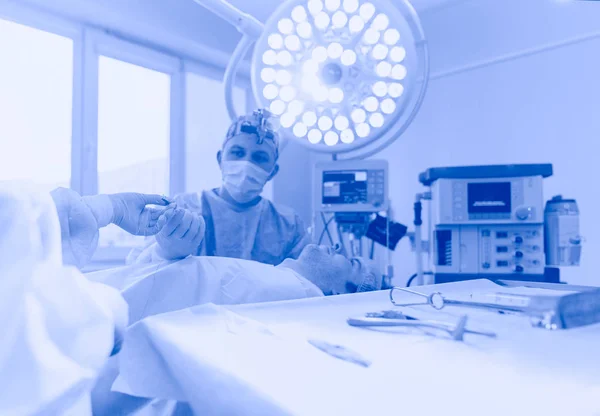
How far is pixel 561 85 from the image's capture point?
1.80 meters

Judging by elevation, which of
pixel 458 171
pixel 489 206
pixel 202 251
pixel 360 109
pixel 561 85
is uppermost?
pixel 561 85

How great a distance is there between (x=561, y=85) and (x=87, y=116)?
191cm

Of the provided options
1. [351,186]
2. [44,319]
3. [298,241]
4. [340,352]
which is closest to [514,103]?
[351,186]

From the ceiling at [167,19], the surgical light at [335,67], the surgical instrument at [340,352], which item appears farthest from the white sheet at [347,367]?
the ceiling at [167,19]

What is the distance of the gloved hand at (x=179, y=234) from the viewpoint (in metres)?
0.84

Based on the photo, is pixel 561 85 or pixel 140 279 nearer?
pixel 140 279

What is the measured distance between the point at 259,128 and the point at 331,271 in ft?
1.75

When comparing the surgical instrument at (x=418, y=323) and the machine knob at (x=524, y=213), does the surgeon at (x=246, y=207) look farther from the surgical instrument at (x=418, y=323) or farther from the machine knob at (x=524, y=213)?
the surgical instrument at (x=418, y=323)

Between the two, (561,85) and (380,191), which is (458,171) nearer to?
(380,191)

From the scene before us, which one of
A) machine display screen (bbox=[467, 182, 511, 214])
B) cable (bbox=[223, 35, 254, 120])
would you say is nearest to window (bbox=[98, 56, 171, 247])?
cable (bbox=[223, 35, 254, 120])

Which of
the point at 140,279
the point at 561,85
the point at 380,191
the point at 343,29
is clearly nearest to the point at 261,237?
the point at 380,191

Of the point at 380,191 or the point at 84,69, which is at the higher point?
the point at 84,69

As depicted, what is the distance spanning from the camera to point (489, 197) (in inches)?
55.2

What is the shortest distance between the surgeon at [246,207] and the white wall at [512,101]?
93cm
